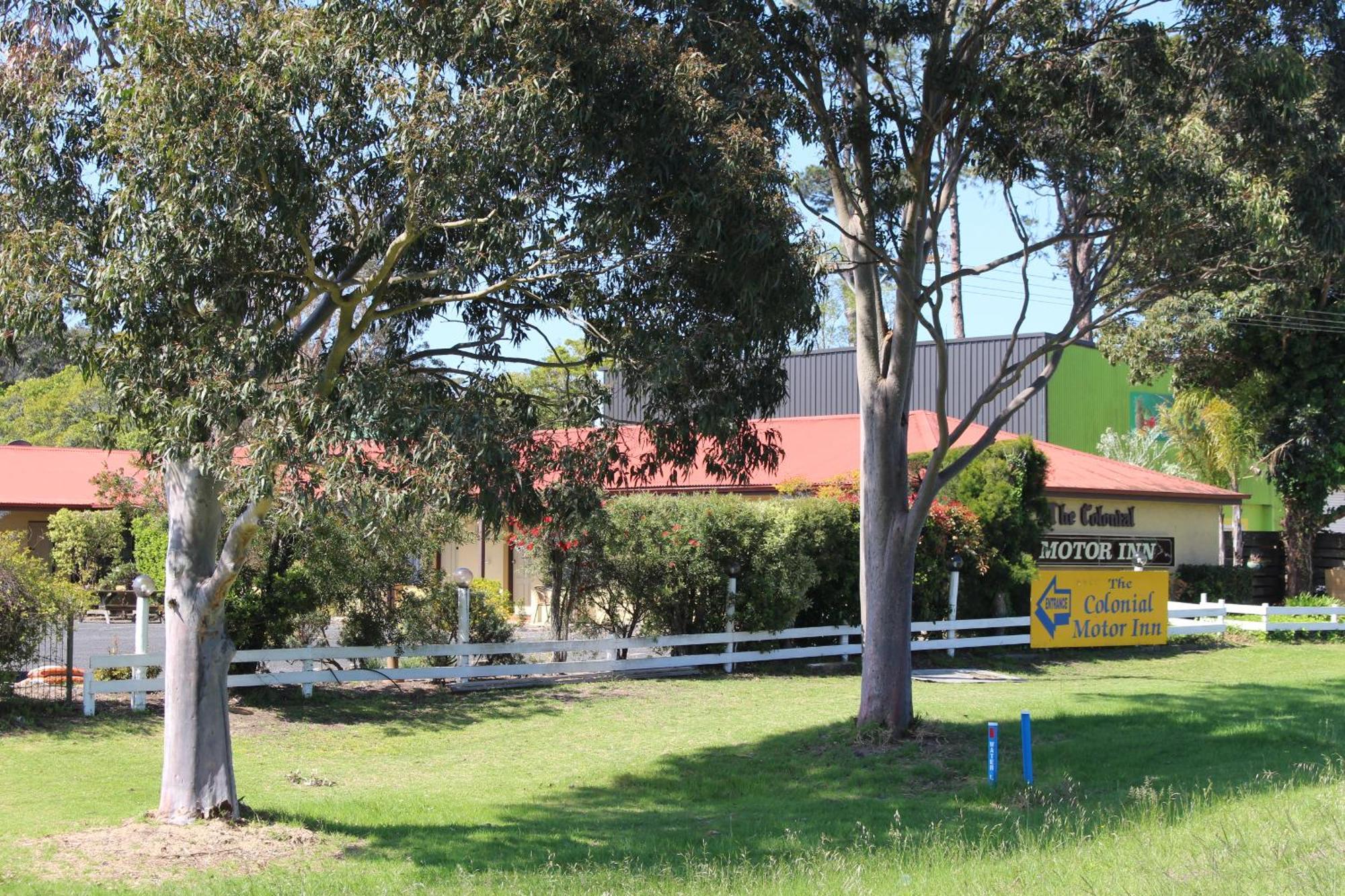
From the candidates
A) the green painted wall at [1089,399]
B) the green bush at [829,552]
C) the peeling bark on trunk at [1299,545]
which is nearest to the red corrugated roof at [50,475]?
the green bush at [829,552]

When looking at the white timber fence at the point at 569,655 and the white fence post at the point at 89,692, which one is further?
the white timber fence at the point at 569,655

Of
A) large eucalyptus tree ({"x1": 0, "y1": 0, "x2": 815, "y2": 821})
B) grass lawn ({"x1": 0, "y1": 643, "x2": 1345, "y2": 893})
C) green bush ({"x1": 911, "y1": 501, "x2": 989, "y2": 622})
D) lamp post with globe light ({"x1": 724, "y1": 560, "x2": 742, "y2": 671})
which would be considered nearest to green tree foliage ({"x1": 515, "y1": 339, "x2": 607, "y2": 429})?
large eucalyptus tree ({"x1": 0, "y1": 0, "x2": 815, "y2": 821})

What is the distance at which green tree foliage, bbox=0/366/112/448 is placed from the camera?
46.9m

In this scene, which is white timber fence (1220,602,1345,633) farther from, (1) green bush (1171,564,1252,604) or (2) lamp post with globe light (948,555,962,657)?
(2) lamp post with globe light (948,555,962,657)

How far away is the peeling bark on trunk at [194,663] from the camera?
411 inches

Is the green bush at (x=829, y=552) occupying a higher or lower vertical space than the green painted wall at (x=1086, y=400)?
lower

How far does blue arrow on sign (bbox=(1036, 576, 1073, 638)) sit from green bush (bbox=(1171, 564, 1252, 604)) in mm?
7378

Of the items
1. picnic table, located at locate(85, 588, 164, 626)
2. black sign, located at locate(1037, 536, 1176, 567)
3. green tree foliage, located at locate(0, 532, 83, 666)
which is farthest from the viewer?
black sign, located at locate(1037, 536, 1176, 567)

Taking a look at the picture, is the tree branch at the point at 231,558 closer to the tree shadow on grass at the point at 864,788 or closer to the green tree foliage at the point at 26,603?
the tree shadow on grass at the point at 864,788

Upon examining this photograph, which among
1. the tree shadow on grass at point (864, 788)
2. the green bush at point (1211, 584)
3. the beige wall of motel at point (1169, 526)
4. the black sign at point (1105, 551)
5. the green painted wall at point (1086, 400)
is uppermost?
the green painted wall at point (1086, 400)

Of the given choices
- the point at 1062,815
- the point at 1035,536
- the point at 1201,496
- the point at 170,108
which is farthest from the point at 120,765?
the point at 1201,496

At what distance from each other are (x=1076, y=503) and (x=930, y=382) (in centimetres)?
826

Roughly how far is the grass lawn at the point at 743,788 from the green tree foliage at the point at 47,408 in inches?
1371

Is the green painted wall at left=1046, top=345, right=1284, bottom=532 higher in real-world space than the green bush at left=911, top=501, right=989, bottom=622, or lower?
higher
